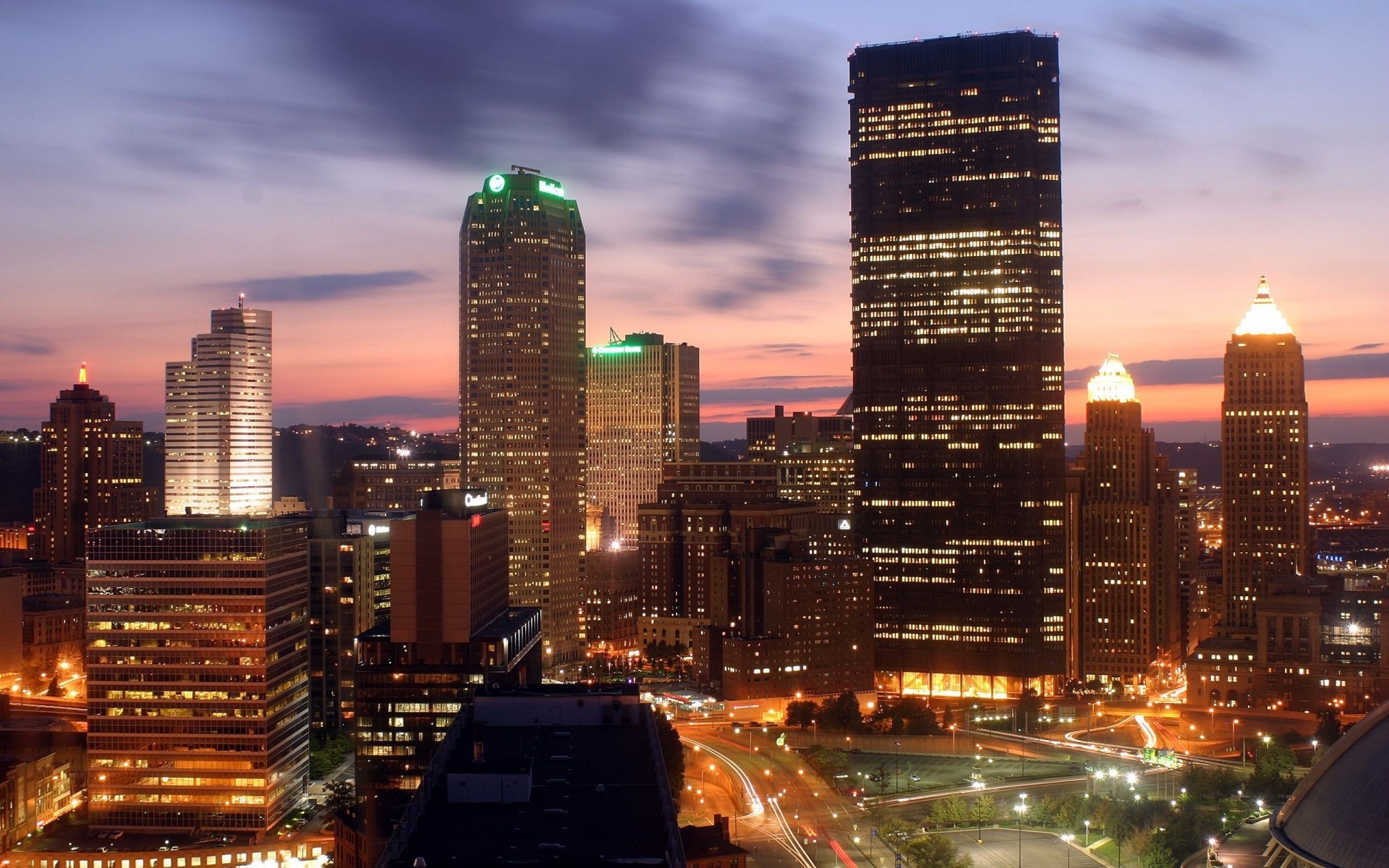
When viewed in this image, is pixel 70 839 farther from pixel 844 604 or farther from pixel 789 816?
pixel 844 604

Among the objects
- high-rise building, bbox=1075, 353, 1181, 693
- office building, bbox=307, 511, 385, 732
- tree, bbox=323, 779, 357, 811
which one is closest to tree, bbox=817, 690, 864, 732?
high-rise building, bbox=1075, 353, 1181, 693

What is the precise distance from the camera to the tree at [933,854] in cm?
9131

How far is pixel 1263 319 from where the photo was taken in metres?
188

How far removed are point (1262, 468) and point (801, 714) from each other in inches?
2864

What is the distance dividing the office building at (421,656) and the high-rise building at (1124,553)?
86452 millimetres

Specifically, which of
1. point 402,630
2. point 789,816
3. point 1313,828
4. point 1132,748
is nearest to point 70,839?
point 402,630

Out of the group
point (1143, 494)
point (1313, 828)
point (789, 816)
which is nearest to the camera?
point (1313, 828)

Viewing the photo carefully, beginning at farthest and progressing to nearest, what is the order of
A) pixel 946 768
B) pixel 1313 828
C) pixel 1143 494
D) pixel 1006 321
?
pixel 1143 494, pixel 1006 321, pixel 946 768, pixel 1313 828

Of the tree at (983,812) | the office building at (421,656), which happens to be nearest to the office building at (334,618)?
the office building at (421,656)

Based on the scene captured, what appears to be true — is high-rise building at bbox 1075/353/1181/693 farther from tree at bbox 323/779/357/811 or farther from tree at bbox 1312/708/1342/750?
tree at bbox 323/779/357/811

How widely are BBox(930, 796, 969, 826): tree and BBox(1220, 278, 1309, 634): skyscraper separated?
83692 millimetres

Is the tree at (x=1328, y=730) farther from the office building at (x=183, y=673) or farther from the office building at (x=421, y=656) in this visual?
the office building at (x=183, y=673)

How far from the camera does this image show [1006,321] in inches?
6476

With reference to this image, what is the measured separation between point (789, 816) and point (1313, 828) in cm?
4656
